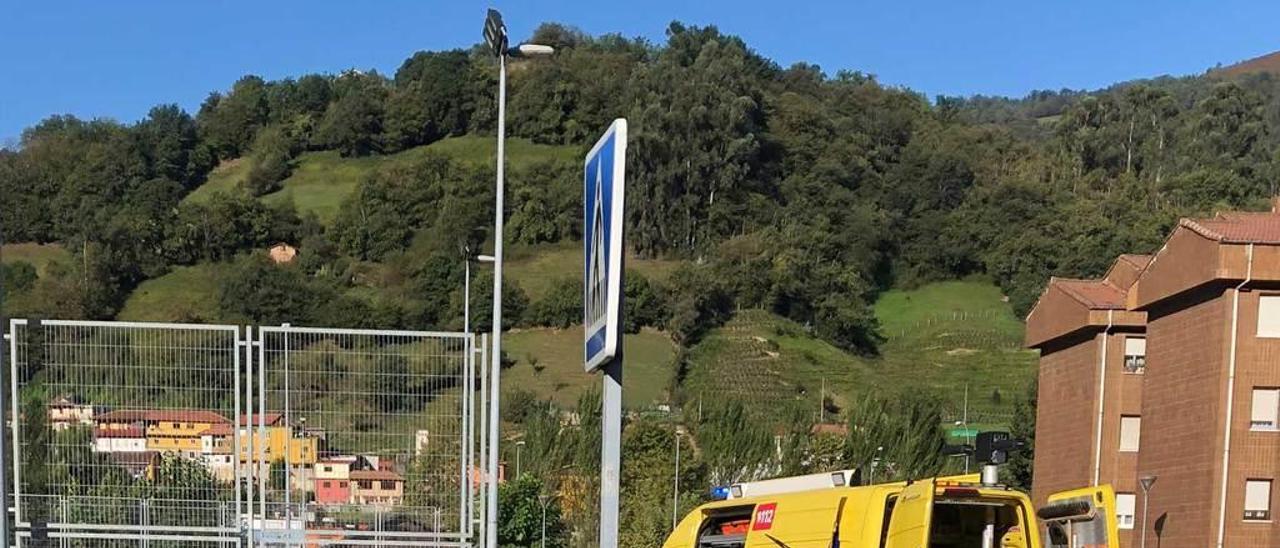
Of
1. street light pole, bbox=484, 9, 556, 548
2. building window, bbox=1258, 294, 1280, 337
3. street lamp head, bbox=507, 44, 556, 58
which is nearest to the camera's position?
street light pole, bbox=484, 9, 556, 548

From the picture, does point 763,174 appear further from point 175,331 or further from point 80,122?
point 175,331

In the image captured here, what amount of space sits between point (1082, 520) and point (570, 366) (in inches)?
3934

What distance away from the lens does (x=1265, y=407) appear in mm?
36188

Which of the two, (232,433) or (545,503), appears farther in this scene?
(545,503)

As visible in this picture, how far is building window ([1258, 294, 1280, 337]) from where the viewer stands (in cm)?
3597

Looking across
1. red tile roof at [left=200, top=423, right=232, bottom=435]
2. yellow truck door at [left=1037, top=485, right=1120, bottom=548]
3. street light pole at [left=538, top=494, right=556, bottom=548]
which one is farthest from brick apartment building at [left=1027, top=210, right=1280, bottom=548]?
red tile roof at [left=200, top=423, right=232, bottom=435]

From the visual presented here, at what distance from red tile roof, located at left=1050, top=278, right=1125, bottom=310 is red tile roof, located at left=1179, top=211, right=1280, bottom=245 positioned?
5.40 m

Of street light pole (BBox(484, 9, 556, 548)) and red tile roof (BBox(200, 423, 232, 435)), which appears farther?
red tile roof (BBox(200, 423, 232, 435))

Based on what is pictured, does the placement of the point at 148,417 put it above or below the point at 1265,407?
above

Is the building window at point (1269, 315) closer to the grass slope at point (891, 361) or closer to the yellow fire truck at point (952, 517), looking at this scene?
the yellow fire truck at point (952, 517)

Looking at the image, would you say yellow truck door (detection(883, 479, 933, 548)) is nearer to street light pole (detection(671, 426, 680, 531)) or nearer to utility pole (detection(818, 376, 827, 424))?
street light pole (detection(671, 426, 680, 531))

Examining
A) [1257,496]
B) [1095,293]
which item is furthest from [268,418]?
[1095,293]

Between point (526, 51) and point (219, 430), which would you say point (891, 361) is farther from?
point (526, 51)

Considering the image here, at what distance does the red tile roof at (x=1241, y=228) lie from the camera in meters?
36.3
